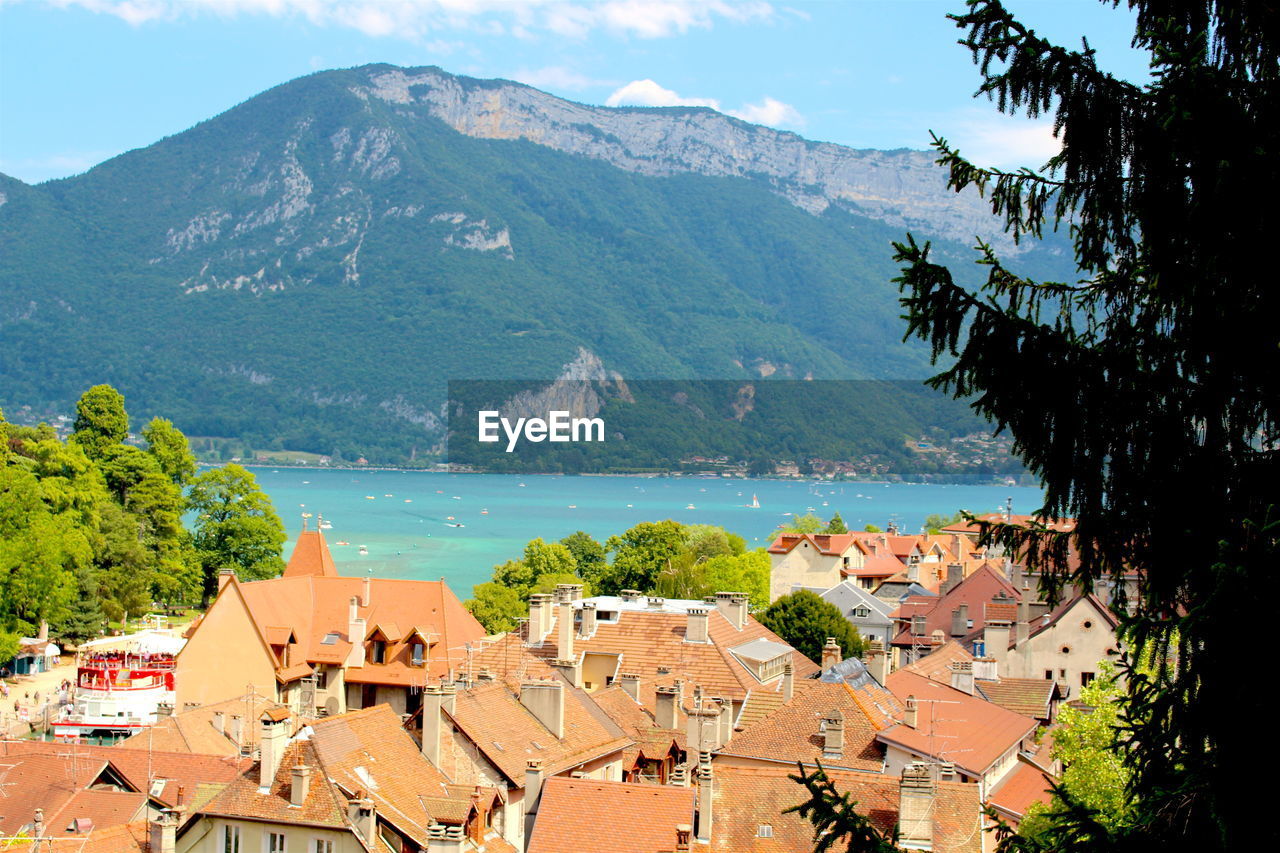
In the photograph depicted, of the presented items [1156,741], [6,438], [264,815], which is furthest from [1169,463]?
[6,438]

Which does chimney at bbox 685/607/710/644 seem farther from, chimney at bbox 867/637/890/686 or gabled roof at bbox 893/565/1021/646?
gabled roof at bbox 893/565/1021/646

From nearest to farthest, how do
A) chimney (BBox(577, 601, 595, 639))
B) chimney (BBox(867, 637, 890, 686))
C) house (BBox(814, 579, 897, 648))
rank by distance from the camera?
chimney (BBox(867, 637, 890, 686)) < chimney (BBox(577, 601, 595, 639)) < house (BBox(814, 579, 897, 648))

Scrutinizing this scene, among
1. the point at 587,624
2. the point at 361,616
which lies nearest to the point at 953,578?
the point at 587,624

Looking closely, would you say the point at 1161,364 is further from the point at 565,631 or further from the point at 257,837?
the point at 565,631

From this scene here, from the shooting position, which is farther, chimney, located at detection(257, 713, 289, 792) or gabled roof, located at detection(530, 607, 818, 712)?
gabled roof, located at detection(530, 607, 818, 712)

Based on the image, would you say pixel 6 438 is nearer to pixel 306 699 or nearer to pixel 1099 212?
pixel 306 699

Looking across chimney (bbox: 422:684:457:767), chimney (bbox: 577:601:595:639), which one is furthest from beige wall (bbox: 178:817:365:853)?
chimney (bbox: 577:601:595:639)
